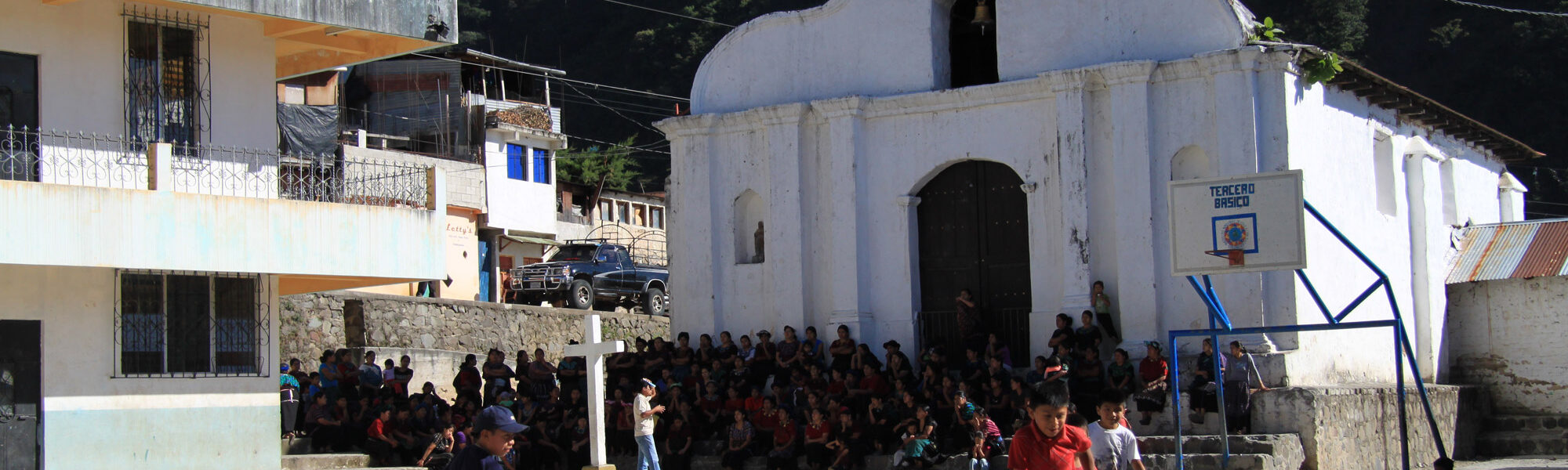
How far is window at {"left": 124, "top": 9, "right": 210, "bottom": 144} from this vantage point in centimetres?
1531

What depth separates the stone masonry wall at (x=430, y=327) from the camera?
25219 mm

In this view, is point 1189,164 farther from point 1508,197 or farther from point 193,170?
point 193,170

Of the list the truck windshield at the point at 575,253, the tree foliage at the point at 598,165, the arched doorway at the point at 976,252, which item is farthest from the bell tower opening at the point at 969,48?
the tree foliage at the point at 598,165

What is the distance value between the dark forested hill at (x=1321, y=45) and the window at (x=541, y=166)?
2.70 meters

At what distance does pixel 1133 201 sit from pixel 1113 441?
908 cm

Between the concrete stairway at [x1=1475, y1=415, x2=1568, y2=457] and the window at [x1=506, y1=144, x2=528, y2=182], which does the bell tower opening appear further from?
the window at [x1=506, y1=144, x2=528, y2=182]

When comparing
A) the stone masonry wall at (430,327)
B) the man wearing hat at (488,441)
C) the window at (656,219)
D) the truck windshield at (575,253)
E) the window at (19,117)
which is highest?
the window at (656,219)

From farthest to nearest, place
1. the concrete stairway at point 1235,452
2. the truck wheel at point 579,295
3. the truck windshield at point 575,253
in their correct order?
the truck windshield at point 575,253 → the truck wheel at point 579,295 → the concrete stairway at point 1235,452

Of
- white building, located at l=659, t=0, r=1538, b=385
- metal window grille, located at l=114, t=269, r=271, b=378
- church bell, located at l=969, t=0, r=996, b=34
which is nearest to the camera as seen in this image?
metal window grille, located at l=114, t=269, r=271, b=378

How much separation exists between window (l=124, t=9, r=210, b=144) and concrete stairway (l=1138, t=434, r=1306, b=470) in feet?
33.4

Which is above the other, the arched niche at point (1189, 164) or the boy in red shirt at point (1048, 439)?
the arched niche at point (1189, 164)

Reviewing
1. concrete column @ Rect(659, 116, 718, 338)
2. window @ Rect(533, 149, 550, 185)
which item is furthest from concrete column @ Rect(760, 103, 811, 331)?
window @ Rect(533, 149, 550, 185)

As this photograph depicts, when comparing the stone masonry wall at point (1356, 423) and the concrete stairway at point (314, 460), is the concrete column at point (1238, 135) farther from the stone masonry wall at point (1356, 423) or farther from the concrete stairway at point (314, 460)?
the concrete stairway at point (314, 460)

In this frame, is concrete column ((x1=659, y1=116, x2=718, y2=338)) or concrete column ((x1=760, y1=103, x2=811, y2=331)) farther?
concrete column ((x1=659, y1=116, x2=718, y2=338))
